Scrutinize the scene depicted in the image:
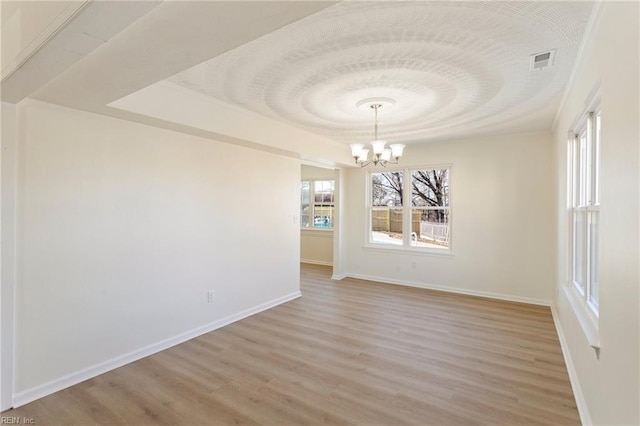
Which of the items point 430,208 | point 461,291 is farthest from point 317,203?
point 461,291

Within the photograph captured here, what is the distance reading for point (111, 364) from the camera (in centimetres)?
286

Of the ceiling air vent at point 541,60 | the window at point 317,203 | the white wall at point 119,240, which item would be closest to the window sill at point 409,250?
the window at point 317,203

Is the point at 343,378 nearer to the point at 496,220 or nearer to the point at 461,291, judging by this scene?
the point at 461,291

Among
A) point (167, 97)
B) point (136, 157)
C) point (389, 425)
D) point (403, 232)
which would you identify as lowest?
point (389, 425)

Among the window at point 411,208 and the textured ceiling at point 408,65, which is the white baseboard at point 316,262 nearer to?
the window at point 411,208

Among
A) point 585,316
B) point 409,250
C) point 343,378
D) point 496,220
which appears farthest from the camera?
point 409,250

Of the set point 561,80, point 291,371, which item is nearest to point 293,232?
point 291,371

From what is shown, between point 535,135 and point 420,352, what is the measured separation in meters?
3.61

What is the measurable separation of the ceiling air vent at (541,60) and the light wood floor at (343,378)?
252 cm

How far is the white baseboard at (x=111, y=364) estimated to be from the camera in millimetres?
2396

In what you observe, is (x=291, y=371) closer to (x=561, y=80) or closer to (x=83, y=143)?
(x=83, y=143)

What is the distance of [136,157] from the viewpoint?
3.06m

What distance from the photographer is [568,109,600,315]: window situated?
7.38ft

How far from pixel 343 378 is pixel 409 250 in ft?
11.6
